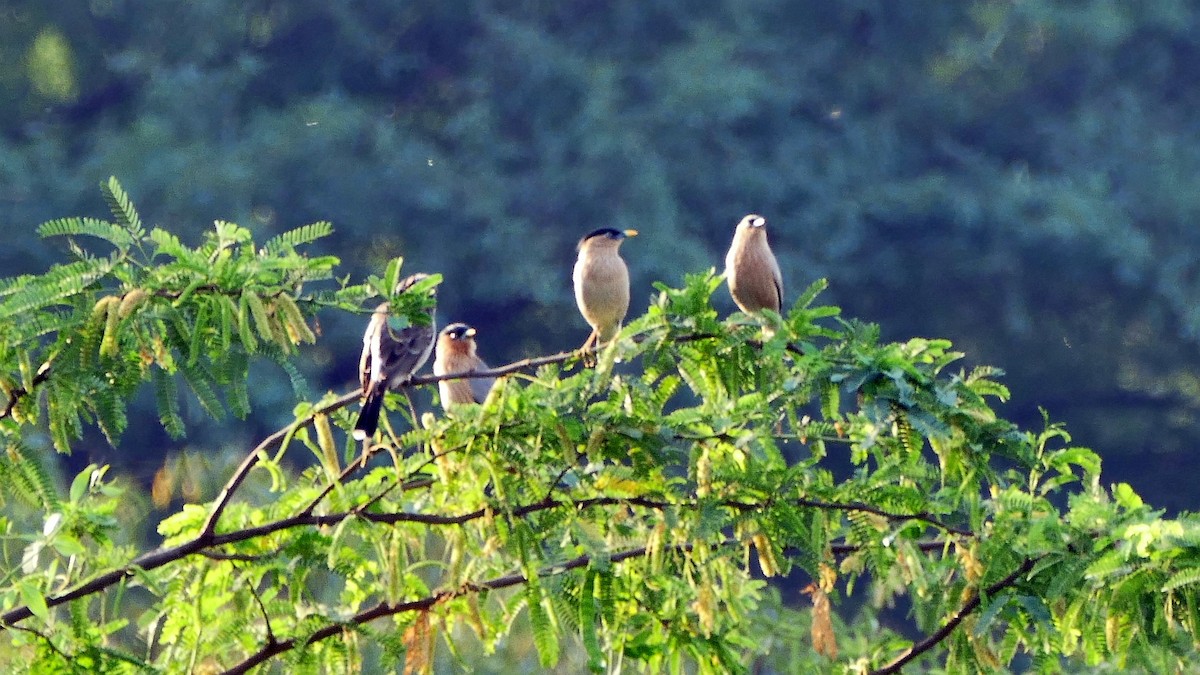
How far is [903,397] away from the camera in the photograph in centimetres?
397

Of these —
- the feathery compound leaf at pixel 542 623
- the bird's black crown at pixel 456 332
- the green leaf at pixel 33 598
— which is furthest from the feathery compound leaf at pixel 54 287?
the bird's black crown at pixel 456 332

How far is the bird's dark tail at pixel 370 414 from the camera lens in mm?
4930

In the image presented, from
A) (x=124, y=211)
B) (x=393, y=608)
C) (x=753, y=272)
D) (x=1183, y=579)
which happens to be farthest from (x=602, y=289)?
(x=1183, y=579)

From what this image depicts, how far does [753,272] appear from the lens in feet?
24.2

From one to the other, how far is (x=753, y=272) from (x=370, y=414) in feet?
8.52

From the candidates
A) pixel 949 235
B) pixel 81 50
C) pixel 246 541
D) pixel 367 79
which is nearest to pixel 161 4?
pixel 81 50

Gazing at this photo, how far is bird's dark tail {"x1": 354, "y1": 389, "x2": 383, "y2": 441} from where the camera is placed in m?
4.93

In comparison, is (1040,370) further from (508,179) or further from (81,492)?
(81,492)

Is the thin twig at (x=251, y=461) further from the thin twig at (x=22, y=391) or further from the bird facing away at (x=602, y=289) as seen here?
the bird facing away at (x=602, y=289)

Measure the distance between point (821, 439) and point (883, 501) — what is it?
0.21 metres

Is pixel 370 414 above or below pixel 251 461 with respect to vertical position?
above

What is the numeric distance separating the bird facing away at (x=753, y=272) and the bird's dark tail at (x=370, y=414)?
235 cm

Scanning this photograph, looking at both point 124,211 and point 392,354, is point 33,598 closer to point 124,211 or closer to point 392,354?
point 124,211

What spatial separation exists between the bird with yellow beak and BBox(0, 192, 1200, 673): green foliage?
2.85 metres
